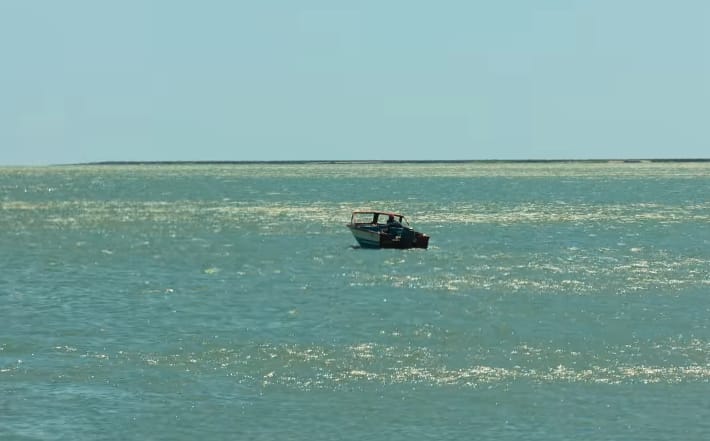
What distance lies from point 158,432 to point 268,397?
4.44m

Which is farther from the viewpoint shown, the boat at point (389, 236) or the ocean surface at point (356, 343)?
the boat at point (389, 236)

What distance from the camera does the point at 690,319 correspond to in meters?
49.0

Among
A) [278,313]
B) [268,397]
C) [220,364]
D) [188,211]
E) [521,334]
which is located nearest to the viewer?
[268,397]

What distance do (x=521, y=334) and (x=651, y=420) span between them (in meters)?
14.0

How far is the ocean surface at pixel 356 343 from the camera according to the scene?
31828mm

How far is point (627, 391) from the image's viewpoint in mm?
34938

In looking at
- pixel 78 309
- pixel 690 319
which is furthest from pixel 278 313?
pixel 690 319

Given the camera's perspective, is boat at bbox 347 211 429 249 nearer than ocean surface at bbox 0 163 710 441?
No

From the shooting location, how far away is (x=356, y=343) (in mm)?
43625

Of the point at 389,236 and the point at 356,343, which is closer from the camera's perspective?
the point at 356,343

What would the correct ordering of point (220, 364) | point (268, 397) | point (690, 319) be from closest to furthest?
point (268, 397) → point (220, 364) → point (690, 319)

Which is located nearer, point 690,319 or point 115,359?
point 115,359

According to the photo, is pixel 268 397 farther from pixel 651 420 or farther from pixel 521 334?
pixel 521 334

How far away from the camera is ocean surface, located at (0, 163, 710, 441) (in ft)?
104
